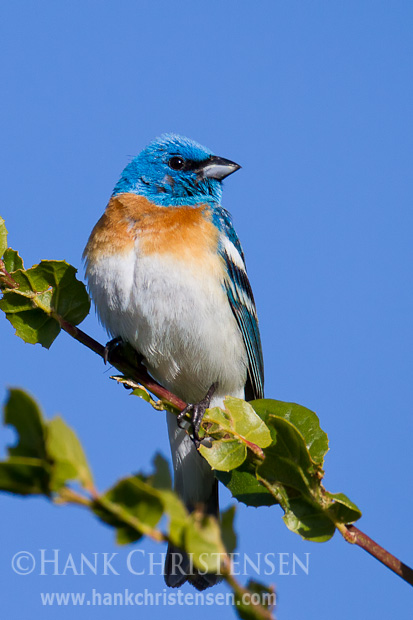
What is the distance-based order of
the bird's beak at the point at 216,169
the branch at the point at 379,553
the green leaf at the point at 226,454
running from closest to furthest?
the branch at the point at 379,553, the green leaf at the point at 226,454, the bird's beak at the point at 216,169

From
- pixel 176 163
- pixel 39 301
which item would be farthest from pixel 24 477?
pixel 176 163

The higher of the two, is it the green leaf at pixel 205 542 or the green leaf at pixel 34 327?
the green leaf at pixel 34 327

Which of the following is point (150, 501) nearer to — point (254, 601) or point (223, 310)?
point (254, 601)

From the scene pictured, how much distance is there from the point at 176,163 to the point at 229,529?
5.32 m

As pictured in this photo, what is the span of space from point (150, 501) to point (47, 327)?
2.33 meters

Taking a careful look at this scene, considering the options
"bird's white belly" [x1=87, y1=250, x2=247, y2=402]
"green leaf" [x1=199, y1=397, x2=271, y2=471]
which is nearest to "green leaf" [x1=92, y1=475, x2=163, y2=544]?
"green leaf" [x1=199, y1=397, x2=271, y2=471]

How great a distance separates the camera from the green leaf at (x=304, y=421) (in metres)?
2.85

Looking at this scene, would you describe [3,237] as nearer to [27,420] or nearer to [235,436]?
[235,436]

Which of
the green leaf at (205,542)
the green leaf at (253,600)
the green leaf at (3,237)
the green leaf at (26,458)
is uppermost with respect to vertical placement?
the green leaf at (3,237)

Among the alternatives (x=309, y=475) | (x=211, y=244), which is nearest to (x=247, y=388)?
(x=211, y=244)

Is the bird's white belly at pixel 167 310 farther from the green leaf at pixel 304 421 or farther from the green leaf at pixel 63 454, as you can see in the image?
the green leaf at pixel 63 454

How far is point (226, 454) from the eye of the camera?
2744mm

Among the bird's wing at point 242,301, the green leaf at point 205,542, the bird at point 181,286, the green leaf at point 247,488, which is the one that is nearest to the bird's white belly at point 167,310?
the bird at point 181,286

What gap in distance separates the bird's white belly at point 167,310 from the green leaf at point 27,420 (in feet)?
13.0
